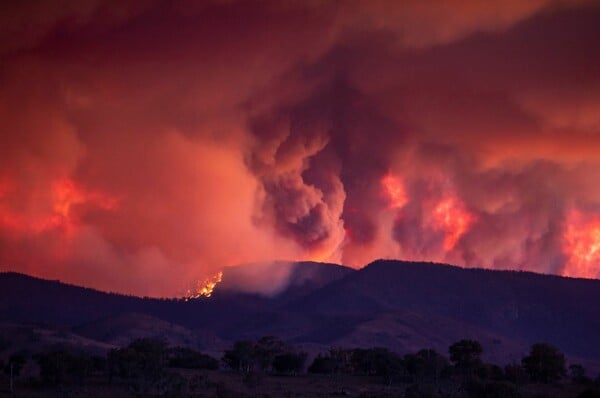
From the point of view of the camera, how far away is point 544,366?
15938cm

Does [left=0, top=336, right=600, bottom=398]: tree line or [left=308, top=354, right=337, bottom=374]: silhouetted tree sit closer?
[left=0, top=336, right=600, bottom=398]: tree line

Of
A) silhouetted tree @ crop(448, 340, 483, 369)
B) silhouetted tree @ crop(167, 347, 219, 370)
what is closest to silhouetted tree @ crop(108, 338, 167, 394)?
silhouetted tree @ crop(167, 347, 219, 370)

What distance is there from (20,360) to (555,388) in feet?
286

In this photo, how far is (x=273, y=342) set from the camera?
630 ft

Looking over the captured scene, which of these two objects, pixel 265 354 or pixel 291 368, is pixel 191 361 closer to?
pixel 265 354

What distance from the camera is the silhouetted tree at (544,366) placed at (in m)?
159

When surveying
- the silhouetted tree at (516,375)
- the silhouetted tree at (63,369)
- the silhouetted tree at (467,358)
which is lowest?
the silhouetted tree at (63,369)

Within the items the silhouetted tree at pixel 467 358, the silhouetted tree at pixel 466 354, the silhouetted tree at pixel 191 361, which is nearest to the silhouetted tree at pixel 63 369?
the silhouetted tree at pixel 191 361

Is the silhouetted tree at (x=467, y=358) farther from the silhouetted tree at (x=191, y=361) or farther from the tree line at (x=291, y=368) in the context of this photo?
the silhouetted tree at (x=191, y=361)

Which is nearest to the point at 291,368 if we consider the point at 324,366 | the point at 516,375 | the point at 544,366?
the point at 324,366

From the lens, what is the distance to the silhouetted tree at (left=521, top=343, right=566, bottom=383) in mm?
158625

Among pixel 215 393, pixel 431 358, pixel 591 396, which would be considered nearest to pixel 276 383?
pixel 215 393

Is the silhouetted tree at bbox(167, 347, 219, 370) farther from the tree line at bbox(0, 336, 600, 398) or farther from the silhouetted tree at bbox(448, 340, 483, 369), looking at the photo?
the silhouetted tree at bbox(448, 340, 483, 369)

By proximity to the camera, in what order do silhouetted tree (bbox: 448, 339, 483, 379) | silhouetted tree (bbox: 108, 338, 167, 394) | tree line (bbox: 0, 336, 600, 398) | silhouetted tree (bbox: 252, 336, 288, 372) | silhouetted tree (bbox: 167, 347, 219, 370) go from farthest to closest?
silhouetted tree (bbox: 252, 336, 288, 372), silhouetted tree (bbox: 167, 347, 219, 370), silhouetted tree (bbox: 448, 339, 483, 379), silhouetted tree (bbox: 108, 338, 167, 394), tree line (bbox: 0, 336, 600, 398)
